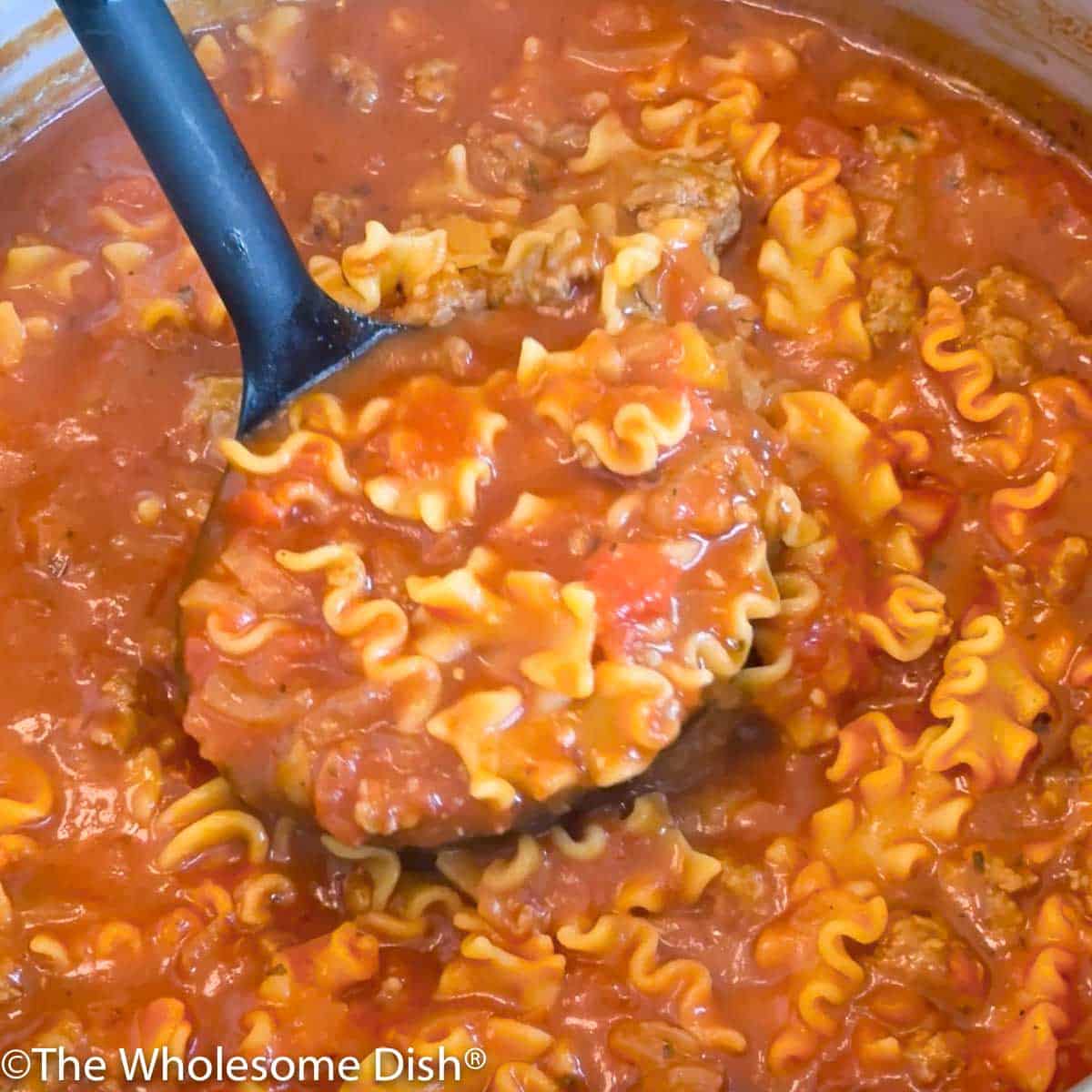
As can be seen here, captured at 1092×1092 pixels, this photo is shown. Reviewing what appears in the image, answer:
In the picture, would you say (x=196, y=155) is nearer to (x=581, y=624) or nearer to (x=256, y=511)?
(x=256, y=511)

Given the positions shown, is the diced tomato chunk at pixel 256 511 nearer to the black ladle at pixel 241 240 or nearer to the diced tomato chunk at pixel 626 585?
the black ladle at pixel 241 240

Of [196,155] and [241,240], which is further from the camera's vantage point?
[241,240]

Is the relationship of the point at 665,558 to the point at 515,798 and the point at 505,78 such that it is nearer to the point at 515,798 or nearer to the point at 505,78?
the point at 515,798

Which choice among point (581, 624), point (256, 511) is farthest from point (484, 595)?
point (256, 511)

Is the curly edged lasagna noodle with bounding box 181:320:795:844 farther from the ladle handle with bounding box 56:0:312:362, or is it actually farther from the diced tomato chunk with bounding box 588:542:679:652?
the ladle handle with bounding box 56:0:312:362

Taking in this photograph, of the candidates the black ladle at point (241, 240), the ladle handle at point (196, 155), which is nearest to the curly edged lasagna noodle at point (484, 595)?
the black ladle at point (241, 240)

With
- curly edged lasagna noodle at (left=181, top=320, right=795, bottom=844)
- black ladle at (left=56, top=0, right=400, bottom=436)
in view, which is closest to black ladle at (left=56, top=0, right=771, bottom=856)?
black ladle at (left=56, top=0, right=400, bottom=436)
